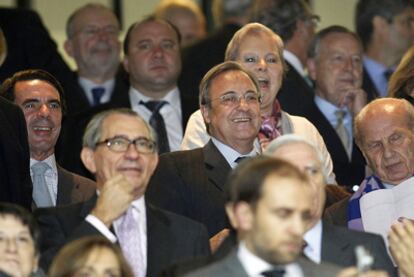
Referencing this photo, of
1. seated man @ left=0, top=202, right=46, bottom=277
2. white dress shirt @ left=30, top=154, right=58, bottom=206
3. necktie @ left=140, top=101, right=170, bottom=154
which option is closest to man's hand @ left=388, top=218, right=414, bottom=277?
seated man @ left=0, top=202, right=46, bottom=277

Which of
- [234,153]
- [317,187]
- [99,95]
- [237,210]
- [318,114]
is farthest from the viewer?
[99,95]

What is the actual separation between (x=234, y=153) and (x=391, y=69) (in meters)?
4.00

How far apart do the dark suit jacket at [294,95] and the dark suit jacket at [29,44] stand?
1773mm

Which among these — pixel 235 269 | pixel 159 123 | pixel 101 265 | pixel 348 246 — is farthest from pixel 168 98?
pixel 235 269

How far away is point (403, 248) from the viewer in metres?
8.76

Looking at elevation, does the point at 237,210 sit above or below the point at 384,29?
above

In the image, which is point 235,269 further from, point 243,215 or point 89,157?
point 89,157

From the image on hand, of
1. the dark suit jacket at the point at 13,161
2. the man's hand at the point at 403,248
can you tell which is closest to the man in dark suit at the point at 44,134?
the dark suit jacket at the point at 13,161

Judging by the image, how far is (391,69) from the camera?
13.8 meters

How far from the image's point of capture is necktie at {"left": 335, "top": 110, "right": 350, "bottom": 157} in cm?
1239

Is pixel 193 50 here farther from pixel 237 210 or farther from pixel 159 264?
pixel 237 210

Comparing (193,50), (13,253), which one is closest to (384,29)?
(193,50)

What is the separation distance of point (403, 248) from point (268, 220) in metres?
1.36

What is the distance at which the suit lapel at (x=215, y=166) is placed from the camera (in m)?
9.92
